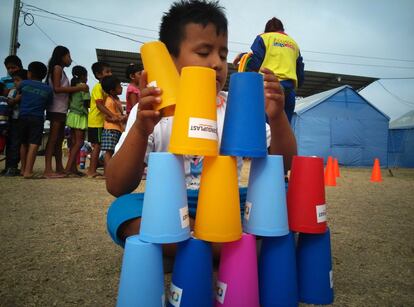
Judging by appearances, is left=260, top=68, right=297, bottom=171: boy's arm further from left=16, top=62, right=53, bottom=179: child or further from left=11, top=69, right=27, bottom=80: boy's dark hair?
left=11, top=69, right=27, bottom=80: boy's dark hair

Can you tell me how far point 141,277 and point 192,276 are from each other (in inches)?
4.8

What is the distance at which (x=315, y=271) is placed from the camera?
0.83m

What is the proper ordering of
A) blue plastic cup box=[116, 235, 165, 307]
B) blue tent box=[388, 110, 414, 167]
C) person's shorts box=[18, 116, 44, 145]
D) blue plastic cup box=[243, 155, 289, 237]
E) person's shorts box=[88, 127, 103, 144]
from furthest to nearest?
blue tent box=[388, 110, 414, 167]
person's shorts box=[88, 127, 103, 144]
person's shorts box=[18, 116, 44, 145]
blue plastic cup box=[243, 155, 289, 237]
blue plastic cup box=[116, 235, 165, 307]

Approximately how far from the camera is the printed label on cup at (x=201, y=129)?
0.72m

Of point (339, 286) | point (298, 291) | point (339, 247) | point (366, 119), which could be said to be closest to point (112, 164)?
point (298, 291)

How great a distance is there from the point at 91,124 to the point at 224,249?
3105 mm

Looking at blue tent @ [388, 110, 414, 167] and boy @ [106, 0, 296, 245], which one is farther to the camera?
blue tent @ [388, 110, 414, 167]

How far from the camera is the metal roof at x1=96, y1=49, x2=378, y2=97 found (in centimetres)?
1091

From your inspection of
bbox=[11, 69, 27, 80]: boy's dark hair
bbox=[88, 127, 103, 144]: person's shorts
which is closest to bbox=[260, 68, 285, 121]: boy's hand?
bbox=[88, 127, 103, 144]: person's shorts

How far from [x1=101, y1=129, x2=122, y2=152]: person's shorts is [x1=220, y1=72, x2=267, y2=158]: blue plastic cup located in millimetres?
2547

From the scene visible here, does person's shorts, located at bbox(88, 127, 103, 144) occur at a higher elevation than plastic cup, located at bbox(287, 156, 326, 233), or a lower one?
higher

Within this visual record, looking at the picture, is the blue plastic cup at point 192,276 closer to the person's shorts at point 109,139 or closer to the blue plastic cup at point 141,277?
the blue plastic cup at point 141,277

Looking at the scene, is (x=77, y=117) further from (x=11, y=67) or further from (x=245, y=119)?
(x=245, y=119)

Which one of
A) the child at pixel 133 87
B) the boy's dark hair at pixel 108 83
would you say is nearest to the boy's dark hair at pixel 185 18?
the child at pixel 133 87
